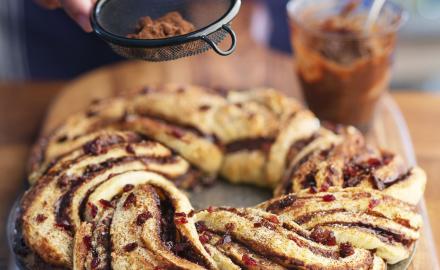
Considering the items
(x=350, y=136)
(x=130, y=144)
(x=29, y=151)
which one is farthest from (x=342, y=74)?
(x=29, y=151)

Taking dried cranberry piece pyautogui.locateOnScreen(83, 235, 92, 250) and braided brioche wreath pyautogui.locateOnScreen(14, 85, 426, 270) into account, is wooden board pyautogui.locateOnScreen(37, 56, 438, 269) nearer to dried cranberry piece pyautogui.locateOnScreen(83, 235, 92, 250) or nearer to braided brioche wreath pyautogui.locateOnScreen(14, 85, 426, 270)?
braided brioche wreath pyautogui.locateOnScreen(14, 85, 426, 270)

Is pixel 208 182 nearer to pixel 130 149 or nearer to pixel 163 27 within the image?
pixel 130 149

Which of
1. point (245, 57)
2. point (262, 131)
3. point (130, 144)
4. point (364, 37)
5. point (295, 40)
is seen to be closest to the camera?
point (130, 144)

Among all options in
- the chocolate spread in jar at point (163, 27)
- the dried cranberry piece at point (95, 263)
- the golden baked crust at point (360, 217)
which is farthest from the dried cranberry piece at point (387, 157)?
the dried cranberry piece at point (95, 263)

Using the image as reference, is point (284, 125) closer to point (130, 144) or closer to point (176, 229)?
point (130, 144)

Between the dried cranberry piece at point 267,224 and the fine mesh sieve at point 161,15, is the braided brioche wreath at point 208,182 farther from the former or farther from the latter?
the fine mesh sieve at point 161,15

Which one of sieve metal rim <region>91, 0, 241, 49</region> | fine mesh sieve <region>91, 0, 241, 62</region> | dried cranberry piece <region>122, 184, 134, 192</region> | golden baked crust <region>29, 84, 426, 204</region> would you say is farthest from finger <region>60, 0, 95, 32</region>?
dried cranberry piece <region>122, 184, 134, 192</region>

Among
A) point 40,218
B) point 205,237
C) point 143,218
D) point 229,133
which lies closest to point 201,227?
point 205,237
